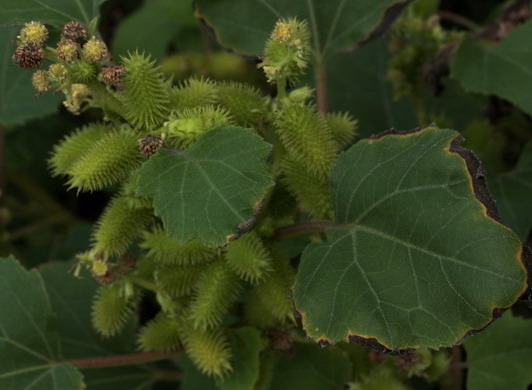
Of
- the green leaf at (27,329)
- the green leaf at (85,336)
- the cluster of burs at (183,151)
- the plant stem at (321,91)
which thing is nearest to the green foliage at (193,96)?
the cluster of burs at (183,151)

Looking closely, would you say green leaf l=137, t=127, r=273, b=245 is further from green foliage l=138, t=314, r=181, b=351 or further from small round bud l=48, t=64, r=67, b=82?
green foliage l=138, t=314, r=181, b=351

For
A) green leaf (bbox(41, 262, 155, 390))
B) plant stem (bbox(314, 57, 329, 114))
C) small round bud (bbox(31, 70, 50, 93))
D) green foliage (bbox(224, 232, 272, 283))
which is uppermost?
small round bud (bbox(31, 70, 50, 93))

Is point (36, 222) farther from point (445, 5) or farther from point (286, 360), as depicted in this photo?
point (445, 5)

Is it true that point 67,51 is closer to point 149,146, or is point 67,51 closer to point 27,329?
point 149,146

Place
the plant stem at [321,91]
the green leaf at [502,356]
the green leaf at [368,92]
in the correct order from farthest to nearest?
the green leaf at [368,92] → the plant stem at [321,91] → the green leaf at [502,356]

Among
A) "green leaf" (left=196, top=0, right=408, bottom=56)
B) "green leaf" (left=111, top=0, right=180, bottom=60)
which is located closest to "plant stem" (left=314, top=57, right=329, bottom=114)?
"green leaf" (left=196, top=0, right=408, bottom=56)

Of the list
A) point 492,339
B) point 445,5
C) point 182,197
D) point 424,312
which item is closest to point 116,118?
point 182,197

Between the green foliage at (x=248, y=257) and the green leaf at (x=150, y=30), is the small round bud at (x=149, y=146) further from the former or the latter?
the green leaf at (x=150, y=30)
